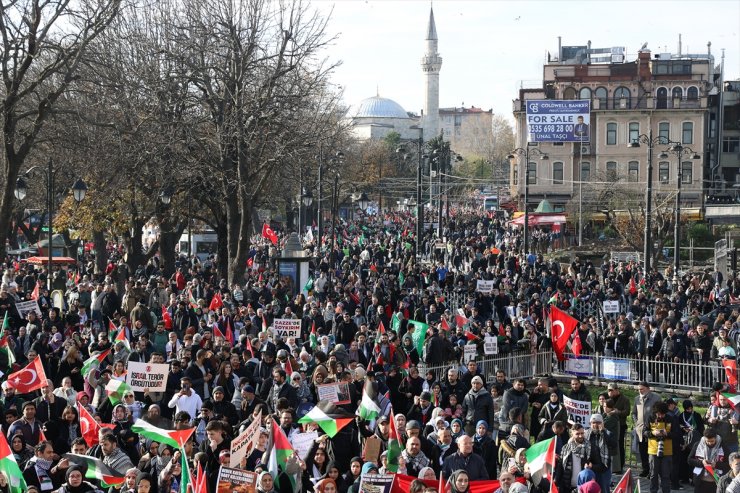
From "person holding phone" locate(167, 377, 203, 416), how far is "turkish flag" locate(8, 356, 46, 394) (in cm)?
179

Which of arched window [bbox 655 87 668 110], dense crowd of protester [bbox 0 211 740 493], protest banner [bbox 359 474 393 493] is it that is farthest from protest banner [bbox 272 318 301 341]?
arched window [bbox 655 87 668 110]

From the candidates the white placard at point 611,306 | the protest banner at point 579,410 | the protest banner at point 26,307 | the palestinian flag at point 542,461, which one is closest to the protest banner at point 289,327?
the protest banner at point 26,307

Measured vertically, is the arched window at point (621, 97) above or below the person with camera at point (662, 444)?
above

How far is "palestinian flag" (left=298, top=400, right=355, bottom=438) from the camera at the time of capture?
12.8m

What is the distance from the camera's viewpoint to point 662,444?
47.8 feet

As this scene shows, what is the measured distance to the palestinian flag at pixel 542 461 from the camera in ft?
37.1

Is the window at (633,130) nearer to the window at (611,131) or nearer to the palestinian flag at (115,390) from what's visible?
the window at (611,131)

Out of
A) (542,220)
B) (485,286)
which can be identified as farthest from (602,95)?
(485,286)

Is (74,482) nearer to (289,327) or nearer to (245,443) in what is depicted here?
(245,443)

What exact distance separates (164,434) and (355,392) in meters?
3.80

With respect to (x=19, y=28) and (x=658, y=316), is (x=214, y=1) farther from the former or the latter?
(x=658, y=316)

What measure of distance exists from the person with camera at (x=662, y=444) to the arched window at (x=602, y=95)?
214ft

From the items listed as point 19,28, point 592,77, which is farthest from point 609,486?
point 592,77

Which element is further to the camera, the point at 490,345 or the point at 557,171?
the point at 557,171
